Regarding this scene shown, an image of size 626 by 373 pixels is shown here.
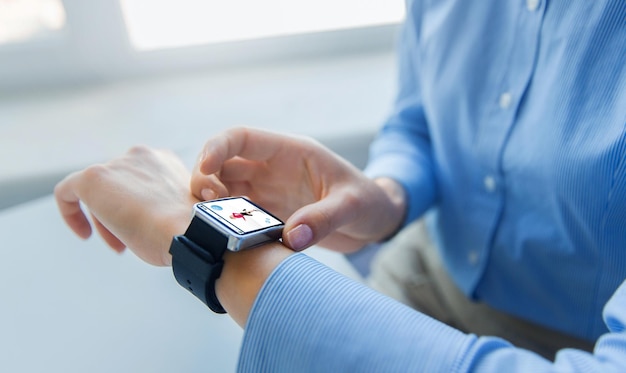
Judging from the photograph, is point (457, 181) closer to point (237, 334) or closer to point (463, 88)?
point (463, 88)

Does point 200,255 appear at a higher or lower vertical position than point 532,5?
lower

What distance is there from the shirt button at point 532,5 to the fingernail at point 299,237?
0.33 m

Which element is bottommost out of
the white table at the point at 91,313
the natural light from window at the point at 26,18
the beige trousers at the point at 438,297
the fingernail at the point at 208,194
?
the beige trousers at the point at 438,297

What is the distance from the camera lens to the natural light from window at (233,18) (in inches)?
39.1

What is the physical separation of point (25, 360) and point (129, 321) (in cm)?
10

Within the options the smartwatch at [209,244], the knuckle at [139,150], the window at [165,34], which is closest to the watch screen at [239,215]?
the smartwatch at [209,244]

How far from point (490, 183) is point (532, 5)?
7.8 inches

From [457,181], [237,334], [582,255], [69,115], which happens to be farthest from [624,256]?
[69,115]

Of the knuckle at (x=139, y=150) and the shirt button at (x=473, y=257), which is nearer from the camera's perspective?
the knuckle at (x=139, y=150)

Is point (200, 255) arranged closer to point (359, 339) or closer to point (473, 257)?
point (359, 339)

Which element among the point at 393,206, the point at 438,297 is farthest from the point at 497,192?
the point at 438,297

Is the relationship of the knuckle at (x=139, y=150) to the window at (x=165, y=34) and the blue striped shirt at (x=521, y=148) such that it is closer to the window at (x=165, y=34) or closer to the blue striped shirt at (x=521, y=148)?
the blue striped shirt at (x=521, y=148)

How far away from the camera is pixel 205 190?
523 mm

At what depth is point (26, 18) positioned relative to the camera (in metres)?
0.95
